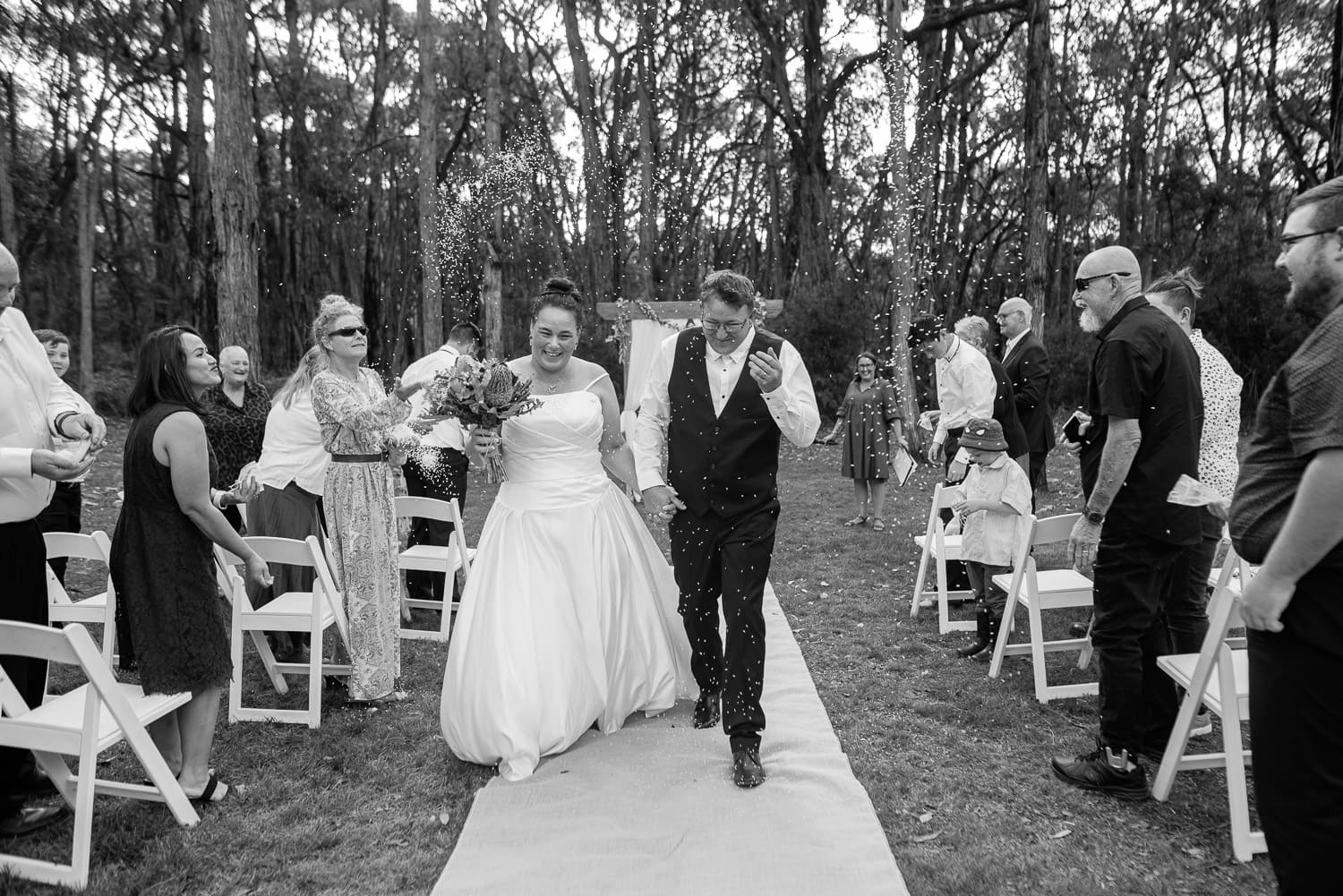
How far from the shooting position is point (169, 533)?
3.41 m

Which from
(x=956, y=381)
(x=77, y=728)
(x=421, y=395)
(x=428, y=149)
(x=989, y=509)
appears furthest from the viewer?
(x=428, y=149)

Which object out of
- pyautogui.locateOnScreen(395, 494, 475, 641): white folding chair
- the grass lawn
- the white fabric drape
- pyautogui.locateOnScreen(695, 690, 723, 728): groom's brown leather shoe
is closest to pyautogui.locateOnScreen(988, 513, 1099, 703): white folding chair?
the grass lawn

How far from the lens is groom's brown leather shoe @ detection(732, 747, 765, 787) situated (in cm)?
370

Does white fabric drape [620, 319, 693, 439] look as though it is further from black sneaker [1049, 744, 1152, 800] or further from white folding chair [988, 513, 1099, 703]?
black sneaker [1049, 744, 1152, 800]

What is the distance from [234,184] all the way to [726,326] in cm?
827

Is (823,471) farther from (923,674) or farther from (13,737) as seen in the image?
(13,737)

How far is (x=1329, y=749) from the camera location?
7.04 ft

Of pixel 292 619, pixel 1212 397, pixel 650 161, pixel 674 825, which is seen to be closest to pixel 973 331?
pixel 1212 397

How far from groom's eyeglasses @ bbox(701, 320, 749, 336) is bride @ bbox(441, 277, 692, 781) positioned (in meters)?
0.80

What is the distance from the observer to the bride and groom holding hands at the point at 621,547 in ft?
12.6

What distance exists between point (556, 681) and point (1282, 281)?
20.3 metres

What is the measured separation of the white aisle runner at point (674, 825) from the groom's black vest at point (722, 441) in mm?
1174

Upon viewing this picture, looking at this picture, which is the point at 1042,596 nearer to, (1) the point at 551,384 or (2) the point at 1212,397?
(2) the point at 1212,397

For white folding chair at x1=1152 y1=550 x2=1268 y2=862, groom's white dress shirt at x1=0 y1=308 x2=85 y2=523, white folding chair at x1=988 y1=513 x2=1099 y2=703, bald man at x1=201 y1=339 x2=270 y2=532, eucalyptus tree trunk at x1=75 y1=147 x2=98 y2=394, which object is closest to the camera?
white folding chair at x1=1152 y1=550 x2=1268 y2=862
